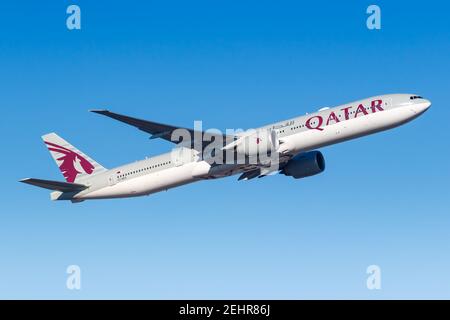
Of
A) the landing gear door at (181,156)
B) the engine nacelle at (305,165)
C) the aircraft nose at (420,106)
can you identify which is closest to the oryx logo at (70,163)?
the landing gear door at (181,156)

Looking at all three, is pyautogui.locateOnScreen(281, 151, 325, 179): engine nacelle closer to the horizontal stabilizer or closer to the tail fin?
the tail fin

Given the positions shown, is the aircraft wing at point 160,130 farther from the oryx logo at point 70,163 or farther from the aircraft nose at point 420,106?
the aircraft nose at point 420,106

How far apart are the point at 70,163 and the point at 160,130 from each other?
1462 centimetres

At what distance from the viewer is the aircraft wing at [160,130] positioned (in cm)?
4716

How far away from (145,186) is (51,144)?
1258cm

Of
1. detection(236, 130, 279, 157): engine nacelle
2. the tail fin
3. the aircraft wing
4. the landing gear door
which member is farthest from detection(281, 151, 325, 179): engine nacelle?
the tail fin

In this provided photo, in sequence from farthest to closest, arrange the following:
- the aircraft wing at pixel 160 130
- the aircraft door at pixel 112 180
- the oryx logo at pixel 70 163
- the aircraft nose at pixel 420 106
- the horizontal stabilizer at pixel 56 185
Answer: the oryx logo at pixel 70 163 → the aircraft door at pixel 112 180 → the horizontal stabilizer at pixel 56 185 → the aircraft nose at pixel 420 106 → the aircraft wing at pixel 160 130

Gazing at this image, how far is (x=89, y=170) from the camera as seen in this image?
198ft

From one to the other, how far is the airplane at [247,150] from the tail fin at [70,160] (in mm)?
1349

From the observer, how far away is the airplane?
4997 centimetres

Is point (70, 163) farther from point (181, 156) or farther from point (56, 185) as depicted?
point (181, 156)
